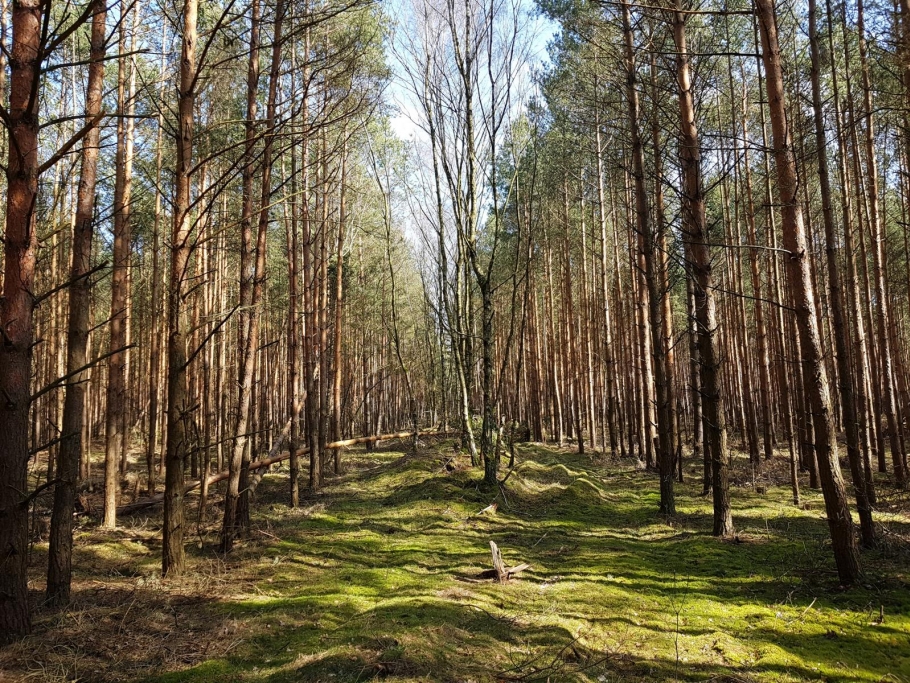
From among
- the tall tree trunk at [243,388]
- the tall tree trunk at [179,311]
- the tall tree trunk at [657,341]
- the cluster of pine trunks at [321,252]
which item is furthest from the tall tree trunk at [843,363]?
the tall tree trunk at [243,388]

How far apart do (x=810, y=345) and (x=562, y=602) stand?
316 cm

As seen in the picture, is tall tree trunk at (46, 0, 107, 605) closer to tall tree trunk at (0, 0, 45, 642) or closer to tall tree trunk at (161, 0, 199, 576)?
tall tree trunk at (161, 0, 199, 576)

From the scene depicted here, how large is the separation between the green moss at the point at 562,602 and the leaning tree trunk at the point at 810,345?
18.1 inches

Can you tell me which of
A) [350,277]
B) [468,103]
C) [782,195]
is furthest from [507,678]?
[350,277]

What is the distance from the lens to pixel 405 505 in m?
8.77

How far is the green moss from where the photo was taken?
3410mm

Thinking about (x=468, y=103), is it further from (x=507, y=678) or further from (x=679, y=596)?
(x=507, y=678)

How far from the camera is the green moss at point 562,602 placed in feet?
11.2

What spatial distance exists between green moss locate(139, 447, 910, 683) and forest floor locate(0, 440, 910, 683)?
2 centimetres

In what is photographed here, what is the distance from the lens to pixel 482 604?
4.49 m

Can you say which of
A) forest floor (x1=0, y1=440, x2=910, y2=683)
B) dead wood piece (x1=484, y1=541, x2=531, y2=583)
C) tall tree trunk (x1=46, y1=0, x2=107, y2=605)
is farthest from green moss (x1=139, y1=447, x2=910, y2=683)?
tall tree trunk (x1=46, y1=0, x2=107, y2=605)

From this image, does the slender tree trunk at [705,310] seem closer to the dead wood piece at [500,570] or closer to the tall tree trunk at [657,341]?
the tall tree trunk at [657,341]

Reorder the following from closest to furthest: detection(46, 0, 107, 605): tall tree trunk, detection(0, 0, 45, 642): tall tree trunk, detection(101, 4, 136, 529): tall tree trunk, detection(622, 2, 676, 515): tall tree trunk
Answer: detection(0, 0, 45, 642): tall tree trunk < detection(46, 0, 107, 605): tall tree trunk < detection(622, 2, 676, 515): tall tree trunk < detection(101, 4, 136, 529): tall tree trunk

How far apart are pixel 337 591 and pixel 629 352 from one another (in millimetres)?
14677
